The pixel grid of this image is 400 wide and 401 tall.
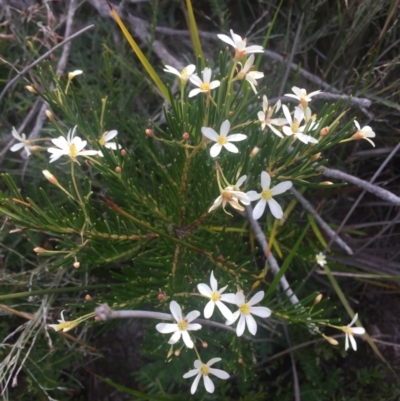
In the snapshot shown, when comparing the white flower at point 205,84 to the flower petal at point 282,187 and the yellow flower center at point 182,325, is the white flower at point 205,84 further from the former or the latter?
the yellow flower center at point 182,325

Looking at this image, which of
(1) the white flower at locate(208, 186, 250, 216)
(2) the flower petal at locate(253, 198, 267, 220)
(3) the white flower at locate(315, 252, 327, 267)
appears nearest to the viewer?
(1) the white flower at locate(208, 186, 250, 216)

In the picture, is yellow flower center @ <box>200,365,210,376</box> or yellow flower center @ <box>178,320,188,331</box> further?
yellow flower center @ <box>200,365,210,376</box>

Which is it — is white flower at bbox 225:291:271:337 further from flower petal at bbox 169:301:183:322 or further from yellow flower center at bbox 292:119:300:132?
yellow flower center at bbox 292:119:300:132

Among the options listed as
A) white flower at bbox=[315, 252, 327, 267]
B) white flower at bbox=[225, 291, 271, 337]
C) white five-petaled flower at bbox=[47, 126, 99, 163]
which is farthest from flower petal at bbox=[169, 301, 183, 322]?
white flower at bbox=[315, 252, 327, 267]

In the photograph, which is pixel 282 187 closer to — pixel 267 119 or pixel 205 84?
pixel 267 119

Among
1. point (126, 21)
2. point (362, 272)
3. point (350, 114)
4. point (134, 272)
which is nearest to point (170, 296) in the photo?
point (134, 272)

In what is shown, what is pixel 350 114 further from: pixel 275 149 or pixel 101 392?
pixel 101 392

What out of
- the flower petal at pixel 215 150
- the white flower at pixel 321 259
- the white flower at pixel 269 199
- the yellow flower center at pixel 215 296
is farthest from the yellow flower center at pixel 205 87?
the white flower at pixel 321 259
